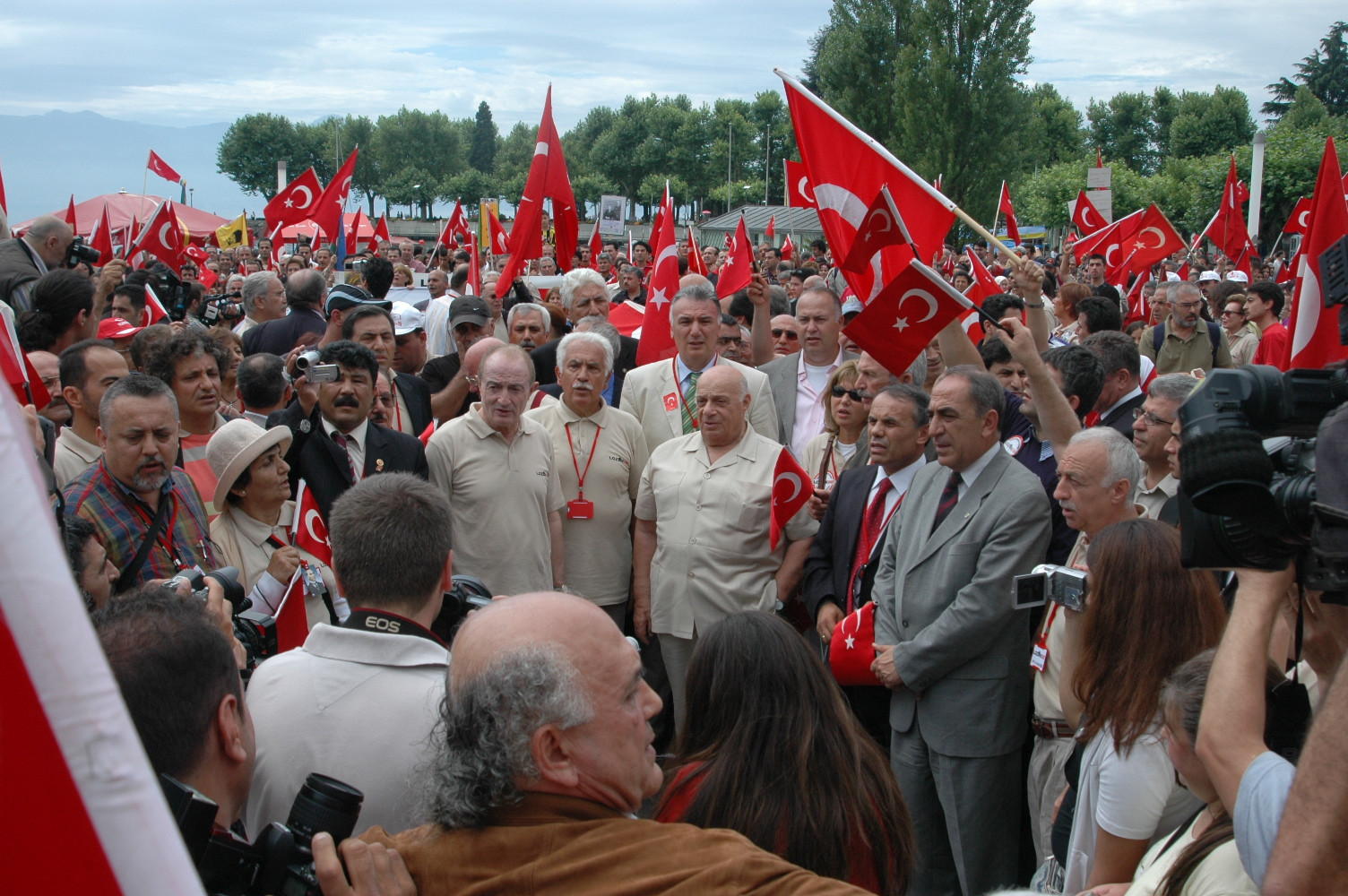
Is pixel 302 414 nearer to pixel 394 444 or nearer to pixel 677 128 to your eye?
pixel 394 444

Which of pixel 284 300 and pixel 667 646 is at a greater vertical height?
pixel 284 300

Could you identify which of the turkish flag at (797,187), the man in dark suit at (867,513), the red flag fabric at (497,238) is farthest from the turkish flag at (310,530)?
the red flag fabric at (497,238)

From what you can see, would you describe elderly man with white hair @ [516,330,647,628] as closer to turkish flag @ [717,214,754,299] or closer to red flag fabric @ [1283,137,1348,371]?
turkish flag @ [717,214,754,299]

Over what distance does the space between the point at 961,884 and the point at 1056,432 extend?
6.32ft

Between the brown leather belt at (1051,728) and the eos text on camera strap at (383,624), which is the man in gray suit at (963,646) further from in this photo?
→ the eos text on camera strap at (383,624)

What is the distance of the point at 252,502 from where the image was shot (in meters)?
3.87

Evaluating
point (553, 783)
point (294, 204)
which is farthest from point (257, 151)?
point (553, 783)

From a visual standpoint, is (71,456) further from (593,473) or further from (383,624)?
(383,624)

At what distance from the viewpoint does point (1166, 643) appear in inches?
113

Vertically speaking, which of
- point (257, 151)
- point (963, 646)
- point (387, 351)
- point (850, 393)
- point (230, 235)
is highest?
point (257, 151)

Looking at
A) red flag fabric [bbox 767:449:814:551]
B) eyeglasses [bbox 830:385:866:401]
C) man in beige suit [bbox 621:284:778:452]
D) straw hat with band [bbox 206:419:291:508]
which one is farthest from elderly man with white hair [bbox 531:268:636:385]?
straw hat with band [bbox 206:419:291:508]

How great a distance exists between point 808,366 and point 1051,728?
321 cm

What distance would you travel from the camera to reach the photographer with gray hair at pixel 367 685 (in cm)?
240

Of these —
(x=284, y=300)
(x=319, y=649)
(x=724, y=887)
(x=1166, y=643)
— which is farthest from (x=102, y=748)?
(x=284, y=300)
